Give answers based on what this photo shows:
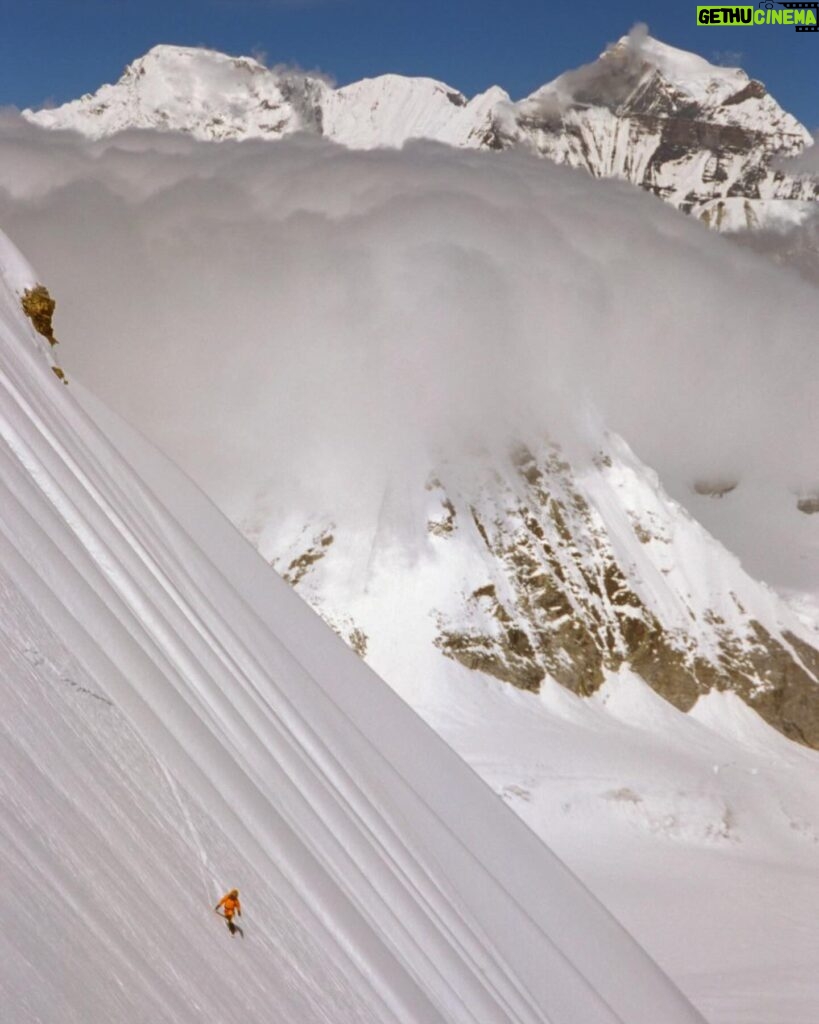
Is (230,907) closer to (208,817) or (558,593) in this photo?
(208,817)

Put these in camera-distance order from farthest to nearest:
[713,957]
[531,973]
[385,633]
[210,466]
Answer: [210,466] → [385,633] → [713,957] → [531,973]

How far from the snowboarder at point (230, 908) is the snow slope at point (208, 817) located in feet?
0.38

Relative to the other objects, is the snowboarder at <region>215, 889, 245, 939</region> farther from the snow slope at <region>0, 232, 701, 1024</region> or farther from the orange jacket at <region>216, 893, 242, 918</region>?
the snow slope at <region>0, 232, 701, 1024</region>

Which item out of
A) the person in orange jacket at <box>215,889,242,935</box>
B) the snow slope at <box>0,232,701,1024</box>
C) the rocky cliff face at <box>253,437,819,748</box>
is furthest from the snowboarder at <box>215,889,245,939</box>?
the rocky cliff face at <box>253,437,819,748</box>

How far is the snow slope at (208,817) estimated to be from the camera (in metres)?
7.79

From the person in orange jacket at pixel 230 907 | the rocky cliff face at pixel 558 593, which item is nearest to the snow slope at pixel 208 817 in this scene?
the person in orange jacket at pixel 230 907

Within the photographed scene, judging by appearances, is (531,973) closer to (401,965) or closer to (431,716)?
(401,965)

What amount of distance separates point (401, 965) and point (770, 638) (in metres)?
120

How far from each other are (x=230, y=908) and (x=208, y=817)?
1557mm

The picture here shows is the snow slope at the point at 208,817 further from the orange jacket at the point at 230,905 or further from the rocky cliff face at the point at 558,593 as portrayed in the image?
the rocky cliff face at the point at 558,593

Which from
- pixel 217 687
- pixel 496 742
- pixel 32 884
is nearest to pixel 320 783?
pixel 217 687

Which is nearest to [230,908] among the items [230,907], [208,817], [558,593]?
[230,907]

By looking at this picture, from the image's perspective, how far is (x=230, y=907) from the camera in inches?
342

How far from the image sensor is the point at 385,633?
114 meters
